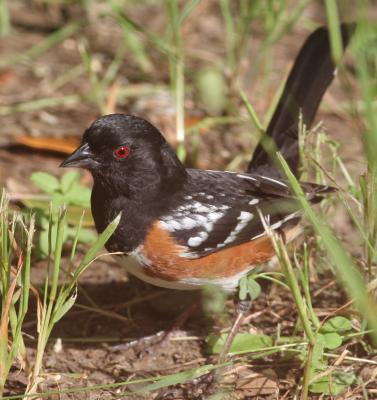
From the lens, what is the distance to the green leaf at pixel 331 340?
250 centimetres

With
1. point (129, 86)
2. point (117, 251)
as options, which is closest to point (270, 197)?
point (117, 251)

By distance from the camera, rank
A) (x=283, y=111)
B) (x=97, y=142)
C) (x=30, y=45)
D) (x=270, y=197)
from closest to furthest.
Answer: (x=97, y=142) < (x=270, y=197) < (x=283, y=111) < (x=30, y=45)

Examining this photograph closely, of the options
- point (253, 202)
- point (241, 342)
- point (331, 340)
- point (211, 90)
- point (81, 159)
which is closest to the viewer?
point (331, 340)

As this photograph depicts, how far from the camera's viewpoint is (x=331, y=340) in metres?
2.52

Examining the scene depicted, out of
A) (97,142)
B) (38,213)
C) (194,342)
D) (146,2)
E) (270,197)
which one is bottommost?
(194,342)

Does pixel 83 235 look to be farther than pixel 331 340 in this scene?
Yes

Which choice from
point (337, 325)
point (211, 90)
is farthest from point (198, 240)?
point (211, 90)

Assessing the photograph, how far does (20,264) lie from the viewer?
2279 mm

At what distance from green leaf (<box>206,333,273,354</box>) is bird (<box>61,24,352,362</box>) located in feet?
0.14

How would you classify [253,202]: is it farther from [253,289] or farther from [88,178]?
[88,178]

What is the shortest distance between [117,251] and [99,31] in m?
2.82

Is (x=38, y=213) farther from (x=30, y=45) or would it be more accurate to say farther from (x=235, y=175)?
(x=30, y=45)

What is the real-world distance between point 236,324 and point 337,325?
363 millimetres

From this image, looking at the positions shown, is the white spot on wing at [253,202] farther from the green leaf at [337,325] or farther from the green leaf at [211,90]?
the green leaf at [211,90]
